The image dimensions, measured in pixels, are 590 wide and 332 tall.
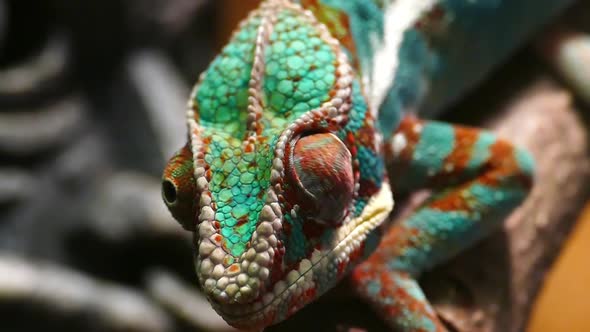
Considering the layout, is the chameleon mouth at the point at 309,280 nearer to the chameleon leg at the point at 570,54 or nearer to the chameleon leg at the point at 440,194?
the chameleon leg at the point at 440,194

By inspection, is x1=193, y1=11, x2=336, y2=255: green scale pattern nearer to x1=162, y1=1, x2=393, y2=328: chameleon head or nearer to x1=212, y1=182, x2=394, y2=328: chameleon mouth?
x1=162, y1=1, x2=393, y2=328: chameleon head

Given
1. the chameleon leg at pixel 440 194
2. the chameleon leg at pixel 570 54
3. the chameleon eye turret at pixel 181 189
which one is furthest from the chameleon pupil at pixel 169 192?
the chameleon leg at pixel 570 54

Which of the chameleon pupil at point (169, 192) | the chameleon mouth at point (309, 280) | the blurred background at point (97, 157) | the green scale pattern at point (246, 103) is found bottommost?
the blurred background at point (97, 157)

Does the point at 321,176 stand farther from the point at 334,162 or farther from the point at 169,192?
the point at 169,192

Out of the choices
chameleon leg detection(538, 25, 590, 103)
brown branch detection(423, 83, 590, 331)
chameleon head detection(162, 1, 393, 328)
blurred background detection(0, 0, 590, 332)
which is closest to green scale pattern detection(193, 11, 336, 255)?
chameleon head detection(162, 1, 393, 328)

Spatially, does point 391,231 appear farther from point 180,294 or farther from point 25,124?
point 25,124

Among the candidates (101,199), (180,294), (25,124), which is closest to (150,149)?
(101,199)

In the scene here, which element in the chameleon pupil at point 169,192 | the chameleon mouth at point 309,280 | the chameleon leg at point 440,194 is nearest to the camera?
the chameleon mouth at point 309,280

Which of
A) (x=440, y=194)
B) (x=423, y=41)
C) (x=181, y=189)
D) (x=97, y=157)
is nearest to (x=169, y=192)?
(x=181, y=189)
